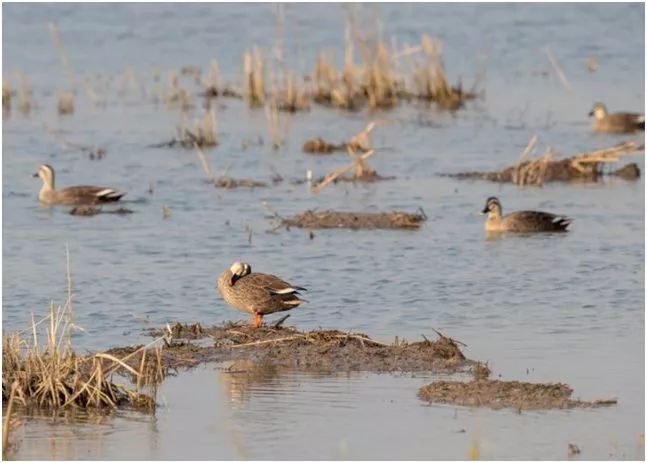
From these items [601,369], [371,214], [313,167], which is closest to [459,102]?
[313,167]

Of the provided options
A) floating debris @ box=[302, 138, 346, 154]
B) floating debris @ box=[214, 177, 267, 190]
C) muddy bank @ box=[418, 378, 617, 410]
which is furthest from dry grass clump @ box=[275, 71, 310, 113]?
muddy bank @ box=[418, 378, 617, 410]

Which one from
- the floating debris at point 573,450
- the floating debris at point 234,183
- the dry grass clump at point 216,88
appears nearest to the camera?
the floating debris at point 573,450

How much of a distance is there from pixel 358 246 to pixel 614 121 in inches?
313

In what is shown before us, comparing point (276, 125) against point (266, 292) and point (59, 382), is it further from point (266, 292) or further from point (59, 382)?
point (59, 382)

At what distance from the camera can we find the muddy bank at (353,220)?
15.3 meters

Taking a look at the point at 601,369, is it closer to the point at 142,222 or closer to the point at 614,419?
the point at 614,419

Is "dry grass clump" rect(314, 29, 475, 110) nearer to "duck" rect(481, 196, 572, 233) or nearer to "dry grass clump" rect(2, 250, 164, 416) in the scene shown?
"duck" rect(481, 196, 572, 233)

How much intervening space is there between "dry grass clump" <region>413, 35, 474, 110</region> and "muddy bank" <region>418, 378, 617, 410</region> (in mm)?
15076

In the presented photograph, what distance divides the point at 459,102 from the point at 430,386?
1536cm

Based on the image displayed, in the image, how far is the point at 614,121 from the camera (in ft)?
70.2

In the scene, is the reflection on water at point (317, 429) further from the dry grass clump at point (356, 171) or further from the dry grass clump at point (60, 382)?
the dry grass clump at point (356, 171)

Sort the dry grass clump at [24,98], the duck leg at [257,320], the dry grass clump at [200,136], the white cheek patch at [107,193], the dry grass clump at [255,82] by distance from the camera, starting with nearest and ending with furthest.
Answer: the duck leg at [257,320] → the white cheek patch at [107,193] → the dry grass clump at [200,136] → the dry grass clump at [24,98] → the dry grass clump at [255,82]

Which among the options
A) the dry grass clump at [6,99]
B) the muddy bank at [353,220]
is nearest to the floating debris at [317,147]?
the muddy bank at [353,220]

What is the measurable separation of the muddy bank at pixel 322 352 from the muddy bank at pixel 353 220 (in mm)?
4847
